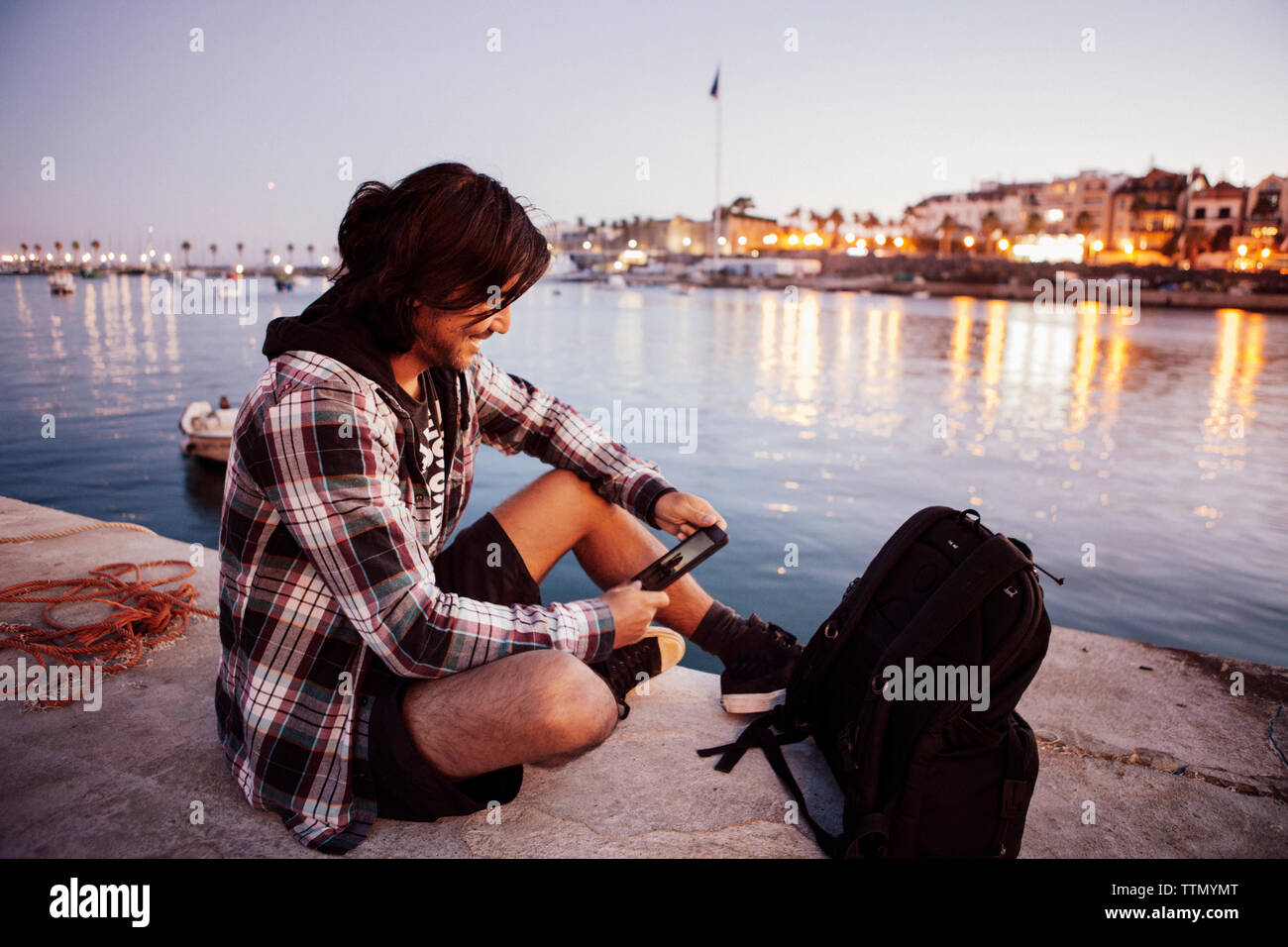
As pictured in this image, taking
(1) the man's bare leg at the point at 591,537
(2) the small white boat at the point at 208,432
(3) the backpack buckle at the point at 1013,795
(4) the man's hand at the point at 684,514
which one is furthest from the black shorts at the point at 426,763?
(2) the small white boat at the point at 208,432

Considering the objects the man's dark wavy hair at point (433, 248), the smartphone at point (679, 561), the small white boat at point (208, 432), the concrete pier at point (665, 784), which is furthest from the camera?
the small white boat at point (208, 432)

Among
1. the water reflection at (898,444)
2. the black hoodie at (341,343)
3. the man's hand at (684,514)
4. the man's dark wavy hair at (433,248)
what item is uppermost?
the man's dark wavy hair at (433,248)

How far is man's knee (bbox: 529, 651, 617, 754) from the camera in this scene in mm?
1677

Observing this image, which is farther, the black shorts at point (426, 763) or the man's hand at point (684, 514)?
the man's hand at point (684, 514)

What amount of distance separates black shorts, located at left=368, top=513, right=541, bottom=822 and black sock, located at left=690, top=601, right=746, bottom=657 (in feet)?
1.96

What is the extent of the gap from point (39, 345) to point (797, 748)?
100 feet

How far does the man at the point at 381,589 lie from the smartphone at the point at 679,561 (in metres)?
0.25

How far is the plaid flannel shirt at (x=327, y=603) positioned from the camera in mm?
1534

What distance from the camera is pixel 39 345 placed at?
25.6 metres

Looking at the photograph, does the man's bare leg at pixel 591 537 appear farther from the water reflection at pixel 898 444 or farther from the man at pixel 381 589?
the water reflection at pixel 898 444

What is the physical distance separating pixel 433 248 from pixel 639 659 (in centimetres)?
123

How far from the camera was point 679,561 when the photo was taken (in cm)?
224

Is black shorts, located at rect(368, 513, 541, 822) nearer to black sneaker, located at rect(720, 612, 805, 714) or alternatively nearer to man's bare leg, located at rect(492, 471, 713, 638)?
man's bare leg, located at rect(492, 471, 713, 638)
